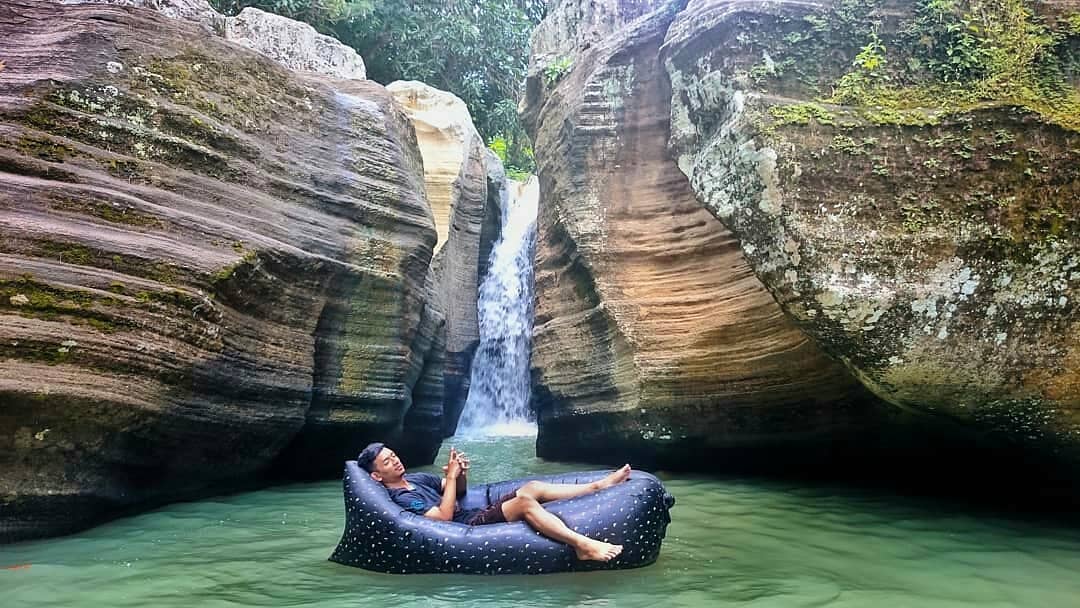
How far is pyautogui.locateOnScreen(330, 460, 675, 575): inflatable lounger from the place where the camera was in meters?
4.32

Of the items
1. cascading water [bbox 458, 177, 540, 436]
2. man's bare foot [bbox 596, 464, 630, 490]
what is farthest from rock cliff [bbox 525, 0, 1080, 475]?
cascading water [bbox 458, 177, 540, 436]

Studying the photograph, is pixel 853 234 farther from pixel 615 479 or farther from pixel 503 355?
pixel 503 355

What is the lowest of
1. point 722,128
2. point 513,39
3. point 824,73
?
point 722,128

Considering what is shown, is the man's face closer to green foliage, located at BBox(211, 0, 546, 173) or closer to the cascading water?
the cascading water

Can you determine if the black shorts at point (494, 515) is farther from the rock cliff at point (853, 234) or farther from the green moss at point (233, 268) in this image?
the green moss at point (233, 268)

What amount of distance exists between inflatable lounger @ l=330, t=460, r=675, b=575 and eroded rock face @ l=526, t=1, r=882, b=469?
11.9 feet

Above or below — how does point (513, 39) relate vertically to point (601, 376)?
above

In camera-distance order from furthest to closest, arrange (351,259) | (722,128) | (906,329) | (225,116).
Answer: (351,259)
(225,116)
(722,128)
(906,329)

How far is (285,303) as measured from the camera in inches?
290

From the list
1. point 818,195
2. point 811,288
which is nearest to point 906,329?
point 811,288

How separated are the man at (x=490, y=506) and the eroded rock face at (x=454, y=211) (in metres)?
5.91

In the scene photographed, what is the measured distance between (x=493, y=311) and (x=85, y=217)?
8.36 meters

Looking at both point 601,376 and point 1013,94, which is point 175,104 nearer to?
point 601,376

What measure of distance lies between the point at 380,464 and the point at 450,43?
18.2 meters
